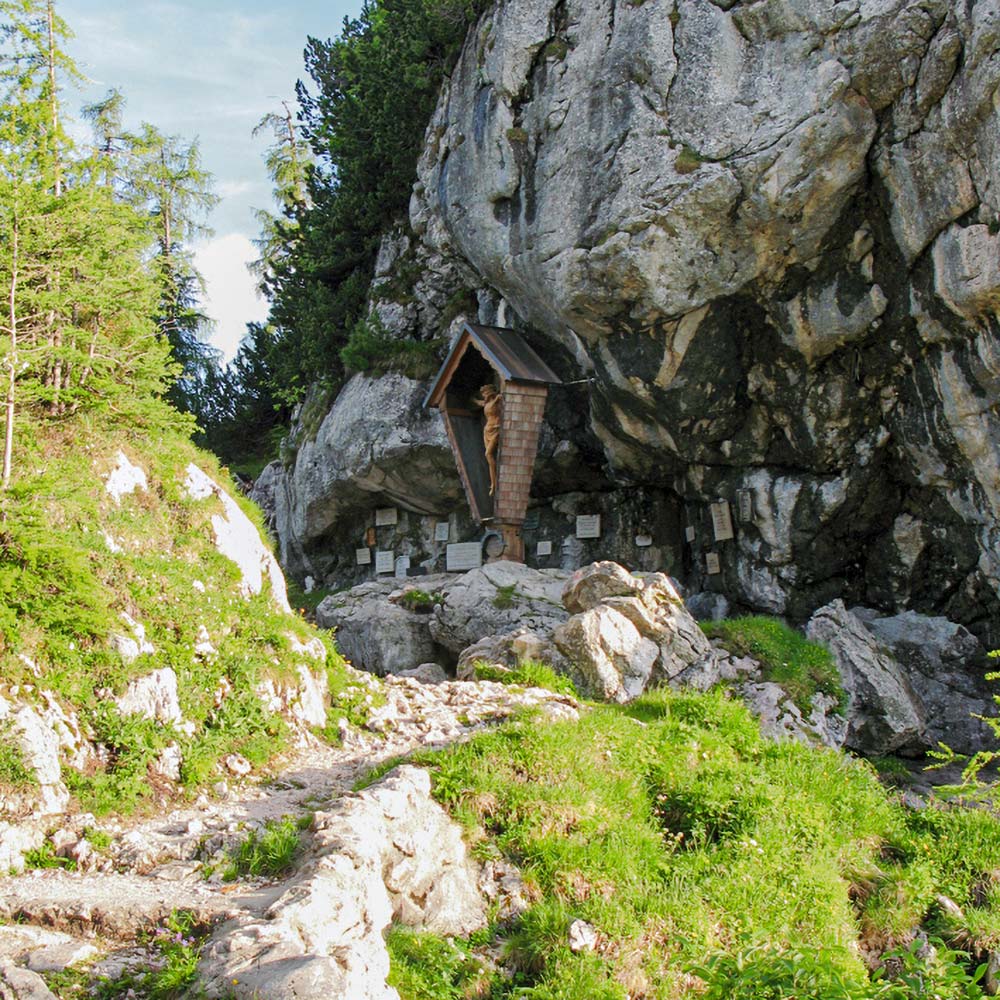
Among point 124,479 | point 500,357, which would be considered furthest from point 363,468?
point 124,479

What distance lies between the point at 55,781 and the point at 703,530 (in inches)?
573

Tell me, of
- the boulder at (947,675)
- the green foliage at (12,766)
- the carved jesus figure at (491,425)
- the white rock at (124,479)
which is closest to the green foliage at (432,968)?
the green foliage at (12,766)

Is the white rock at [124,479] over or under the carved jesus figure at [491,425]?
under

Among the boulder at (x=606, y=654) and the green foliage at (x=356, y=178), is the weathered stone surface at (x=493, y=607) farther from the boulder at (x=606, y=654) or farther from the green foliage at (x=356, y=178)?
the green foliage at (x=356, y=178)

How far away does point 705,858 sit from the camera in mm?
7676

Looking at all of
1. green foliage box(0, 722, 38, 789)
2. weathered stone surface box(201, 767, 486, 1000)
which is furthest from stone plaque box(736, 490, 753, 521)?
green foliage box(0, 722, 38, 789)

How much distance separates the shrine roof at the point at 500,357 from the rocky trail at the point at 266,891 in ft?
34.5

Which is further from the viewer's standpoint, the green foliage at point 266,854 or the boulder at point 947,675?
the boulder at point 947,675

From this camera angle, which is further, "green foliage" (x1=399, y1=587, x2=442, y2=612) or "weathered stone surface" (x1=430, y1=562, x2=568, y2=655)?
"green foliage" (x1=399, y1=587, x2=442, y2=612)

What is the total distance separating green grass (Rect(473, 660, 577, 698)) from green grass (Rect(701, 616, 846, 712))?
3.02 m

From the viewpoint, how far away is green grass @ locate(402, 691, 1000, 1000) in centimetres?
627

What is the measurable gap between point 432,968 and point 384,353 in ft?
60.0

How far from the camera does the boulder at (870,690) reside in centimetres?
1378

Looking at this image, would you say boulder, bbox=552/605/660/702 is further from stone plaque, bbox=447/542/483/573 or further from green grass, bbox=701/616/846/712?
stone plaque, bbox=447/542/483/573
